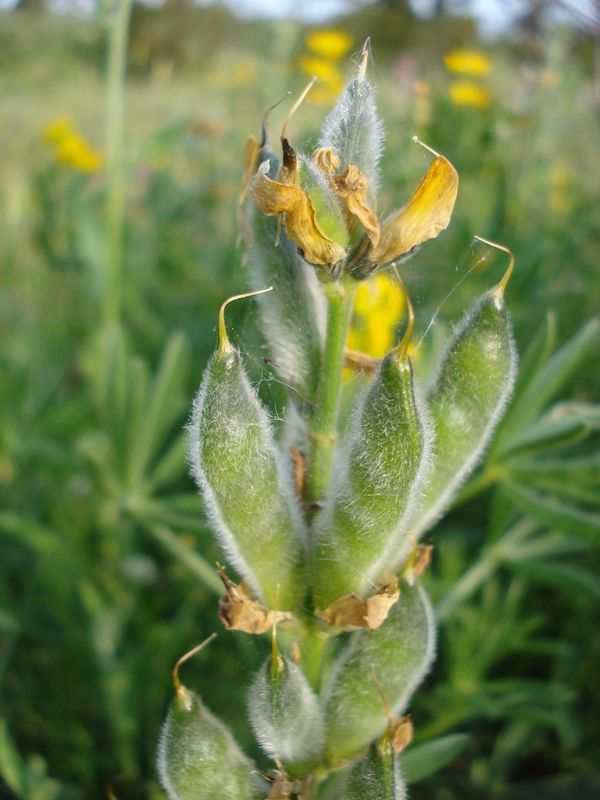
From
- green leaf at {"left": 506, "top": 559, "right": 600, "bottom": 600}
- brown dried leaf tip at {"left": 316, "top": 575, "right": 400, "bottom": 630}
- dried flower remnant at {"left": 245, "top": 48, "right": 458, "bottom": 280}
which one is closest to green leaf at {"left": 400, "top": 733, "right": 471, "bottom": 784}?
brown dried leaf tip at {"left": 316, "top": 575, "right": 400, "bottom": 630}

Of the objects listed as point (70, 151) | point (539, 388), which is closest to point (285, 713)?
point (539, 388)

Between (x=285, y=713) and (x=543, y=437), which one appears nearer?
(x=285, y=713)

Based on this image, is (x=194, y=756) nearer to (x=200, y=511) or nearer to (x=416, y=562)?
(x=416, y=562)

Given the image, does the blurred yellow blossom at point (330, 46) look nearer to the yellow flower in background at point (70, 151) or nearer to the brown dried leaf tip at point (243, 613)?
the yellow flower in background at point (70, 151)

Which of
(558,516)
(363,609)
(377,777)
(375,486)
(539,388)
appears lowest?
(558,516)

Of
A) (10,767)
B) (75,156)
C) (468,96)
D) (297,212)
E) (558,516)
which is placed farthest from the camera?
(75,156)

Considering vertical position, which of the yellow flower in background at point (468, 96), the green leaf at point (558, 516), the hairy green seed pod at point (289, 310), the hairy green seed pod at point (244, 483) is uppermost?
the hairy green seed pod at point (289, 310)

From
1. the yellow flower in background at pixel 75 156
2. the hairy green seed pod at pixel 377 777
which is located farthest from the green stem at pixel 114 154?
the hairy green seed pod at pixel 377 777
